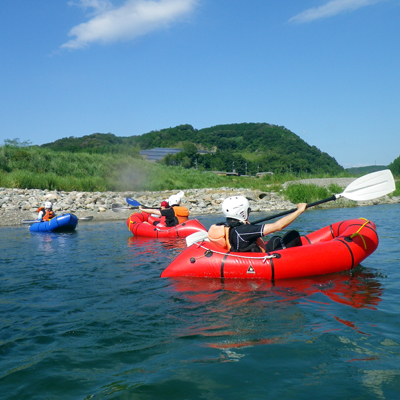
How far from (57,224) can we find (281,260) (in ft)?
25.7

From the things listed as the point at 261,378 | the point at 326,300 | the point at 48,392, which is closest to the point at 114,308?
the point at 48,392

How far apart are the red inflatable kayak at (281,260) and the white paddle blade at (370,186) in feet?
2.74

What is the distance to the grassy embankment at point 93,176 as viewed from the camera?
19484mm

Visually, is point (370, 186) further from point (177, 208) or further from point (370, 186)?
point (177, 208)

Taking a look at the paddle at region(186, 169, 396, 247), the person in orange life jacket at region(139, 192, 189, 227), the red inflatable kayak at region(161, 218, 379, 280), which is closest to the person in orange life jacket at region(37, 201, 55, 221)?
the person in orange life jacket at region(139, 192, 189, 227)

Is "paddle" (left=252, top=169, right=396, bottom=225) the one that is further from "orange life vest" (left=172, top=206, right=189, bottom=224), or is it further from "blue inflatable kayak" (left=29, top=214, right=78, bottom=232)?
"blue inflatable kayak" (left=29, top=214, right=78, bottom=232)

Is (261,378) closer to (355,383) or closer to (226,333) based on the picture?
(355,383)

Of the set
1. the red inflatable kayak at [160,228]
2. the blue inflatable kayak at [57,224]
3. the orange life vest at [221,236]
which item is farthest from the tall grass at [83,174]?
the orange life vest at [221,236]

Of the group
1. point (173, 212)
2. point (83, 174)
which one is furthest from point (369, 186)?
point (83, 174)

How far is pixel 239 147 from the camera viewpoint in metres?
110

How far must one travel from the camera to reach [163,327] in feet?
11.4

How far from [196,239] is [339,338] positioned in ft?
10.00

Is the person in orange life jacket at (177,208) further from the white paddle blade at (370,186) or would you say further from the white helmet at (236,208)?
the white helmet at (236,208)

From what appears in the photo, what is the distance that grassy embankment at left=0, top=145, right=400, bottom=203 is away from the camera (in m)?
19.5
